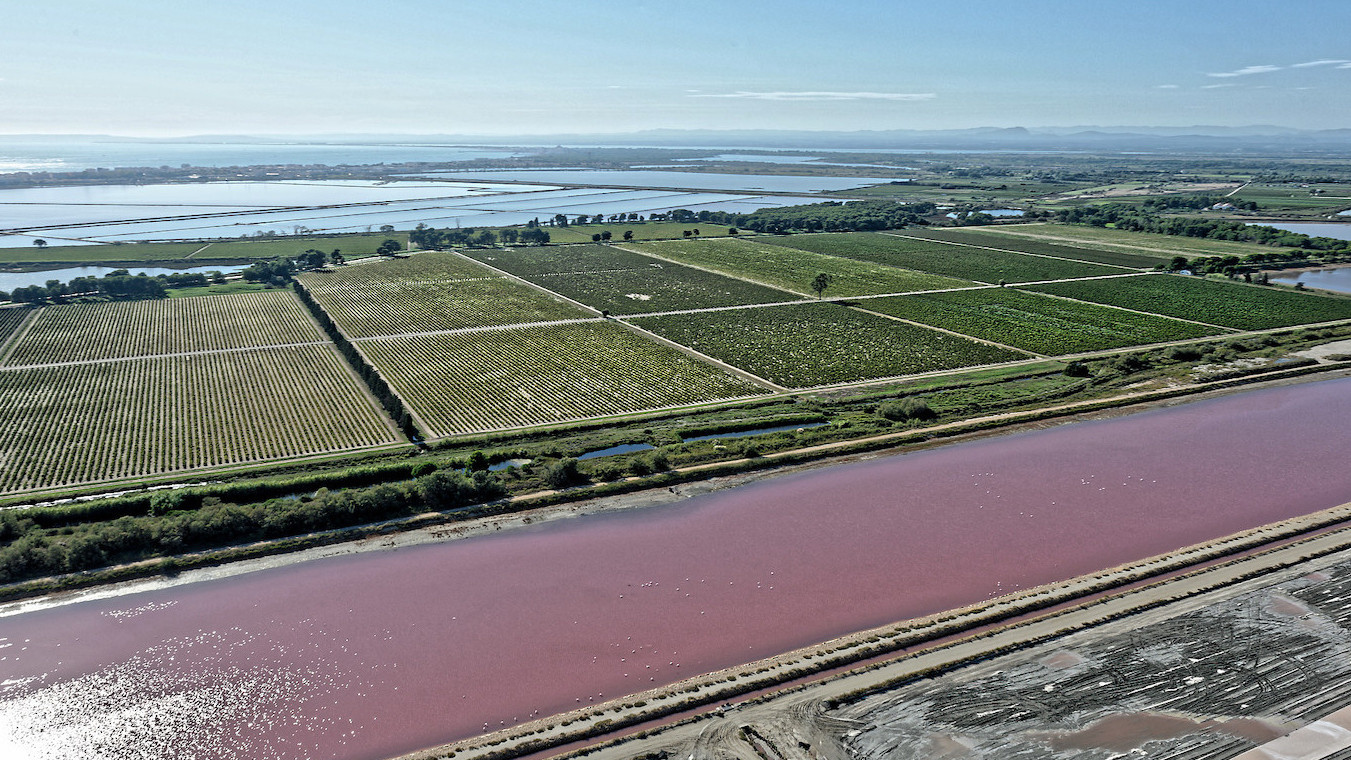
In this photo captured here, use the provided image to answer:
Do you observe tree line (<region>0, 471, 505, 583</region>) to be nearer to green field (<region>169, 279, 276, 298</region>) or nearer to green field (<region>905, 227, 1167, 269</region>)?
green field (<region>169, 279, 276, 298</region>)

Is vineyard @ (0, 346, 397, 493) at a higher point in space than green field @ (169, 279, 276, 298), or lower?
lower

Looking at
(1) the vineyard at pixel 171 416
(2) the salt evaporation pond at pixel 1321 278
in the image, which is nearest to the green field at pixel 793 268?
(2) the salt evaporation pond at pixel 1321 278

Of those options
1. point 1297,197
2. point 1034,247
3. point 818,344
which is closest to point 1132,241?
point 1034,247

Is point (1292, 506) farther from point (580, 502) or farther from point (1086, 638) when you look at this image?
point (580, 502)

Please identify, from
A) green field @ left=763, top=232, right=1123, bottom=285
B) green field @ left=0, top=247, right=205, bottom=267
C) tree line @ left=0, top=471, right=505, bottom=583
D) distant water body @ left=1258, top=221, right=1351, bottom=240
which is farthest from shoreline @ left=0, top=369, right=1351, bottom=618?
distant water body @ left=1258, top=221, right=1351, bottom=240

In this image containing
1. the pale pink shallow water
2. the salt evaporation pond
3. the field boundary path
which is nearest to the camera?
the pale pink shallow water
